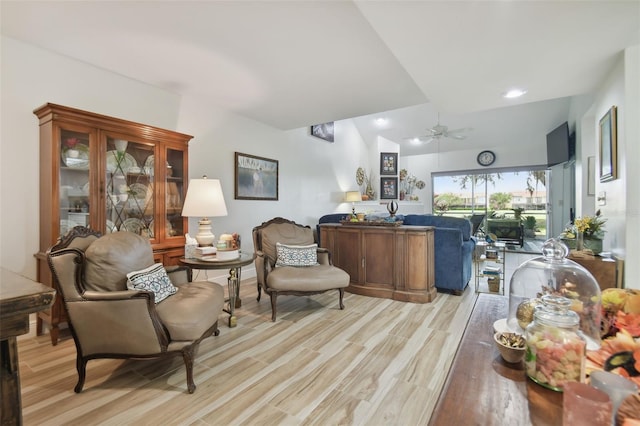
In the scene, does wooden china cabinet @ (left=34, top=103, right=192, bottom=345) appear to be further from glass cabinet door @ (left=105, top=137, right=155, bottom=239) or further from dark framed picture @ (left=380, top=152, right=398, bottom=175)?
dark framed picture @ (left=380, top=152, right=398, bottom=175)

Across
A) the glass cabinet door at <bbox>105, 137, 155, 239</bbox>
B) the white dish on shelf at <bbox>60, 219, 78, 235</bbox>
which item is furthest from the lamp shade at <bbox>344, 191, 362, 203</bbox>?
the white dish on shelf at <bbox>60, 219, 78, 235</bbox>

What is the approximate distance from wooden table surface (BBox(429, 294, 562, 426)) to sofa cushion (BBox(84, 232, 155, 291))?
6.79 feet

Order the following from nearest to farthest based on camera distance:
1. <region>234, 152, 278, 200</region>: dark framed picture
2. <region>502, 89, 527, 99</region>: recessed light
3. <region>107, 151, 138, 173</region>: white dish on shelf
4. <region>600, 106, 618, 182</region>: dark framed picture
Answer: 1. <region>600, 106, 618, 182</region>: dark framed picture
2. <region>107, 151, 138, 173</region>: white dish on shelf
3. <region>502, 89, 527, 99</region>: recessed light
4. <region>234, 152, 278, 200</region>: dark framed picture

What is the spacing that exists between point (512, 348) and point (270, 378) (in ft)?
5.17

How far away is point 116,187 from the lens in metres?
2.79

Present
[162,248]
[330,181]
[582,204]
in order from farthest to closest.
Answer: [330,181] → [582,204] → [162,248]

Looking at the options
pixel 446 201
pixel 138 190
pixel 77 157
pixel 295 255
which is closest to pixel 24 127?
pixel 77 157

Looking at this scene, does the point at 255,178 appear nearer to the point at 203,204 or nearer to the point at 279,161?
the point at 279,161

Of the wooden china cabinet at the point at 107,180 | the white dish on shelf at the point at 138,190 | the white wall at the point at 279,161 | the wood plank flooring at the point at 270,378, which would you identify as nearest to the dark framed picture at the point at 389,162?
the white wall at the point at 279,161

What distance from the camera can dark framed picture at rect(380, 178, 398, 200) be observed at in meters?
7.84

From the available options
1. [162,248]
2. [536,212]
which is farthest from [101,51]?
[536,212]

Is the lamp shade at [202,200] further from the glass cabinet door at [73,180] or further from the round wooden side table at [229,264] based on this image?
the glass cabinet door at [73,180]

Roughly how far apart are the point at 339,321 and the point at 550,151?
6256mm

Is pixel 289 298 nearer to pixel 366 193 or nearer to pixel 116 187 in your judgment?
pixel 116 187
